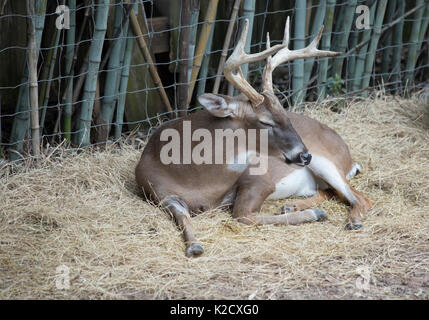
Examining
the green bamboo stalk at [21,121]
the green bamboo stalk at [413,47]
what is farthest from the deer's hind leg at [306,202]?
the green bamboo stalk at [413,47]

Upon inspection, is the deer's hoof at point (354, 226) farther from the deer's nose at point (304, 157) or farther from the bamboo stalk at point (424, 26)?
the bamboo stalk at point (424, 26)

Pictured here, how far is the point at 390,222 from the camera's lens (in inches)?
184

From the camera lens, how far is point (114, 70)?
5.65m

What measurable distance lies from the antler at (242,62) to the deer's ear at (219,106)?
5.8 inches

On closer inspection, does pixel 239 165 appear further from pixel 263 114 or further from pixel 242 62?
pixel 242 62

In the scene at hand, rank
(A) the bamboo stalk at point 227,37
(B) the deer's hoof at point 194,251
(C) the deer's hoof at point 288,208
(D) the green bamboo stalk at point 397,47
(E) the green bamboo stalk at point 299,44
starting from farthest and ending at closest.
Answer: (D) the green bamboo stalk at point 397,47, (E) the green bamboo stalk at point 299,44, (A) the bamboo stalk at point 227,37, (C) the deer's hoof at point 288,208, (B) the deer's hoof at point 194,251

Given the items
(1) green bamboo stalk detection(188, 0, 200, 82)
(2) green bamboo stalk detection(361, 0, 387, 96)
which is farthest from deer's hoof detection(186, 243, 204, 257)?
(2) green bamboo stalk detection(361, 0, 387, 96)

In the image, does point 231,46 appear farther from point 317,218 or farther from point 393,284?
point 393,284

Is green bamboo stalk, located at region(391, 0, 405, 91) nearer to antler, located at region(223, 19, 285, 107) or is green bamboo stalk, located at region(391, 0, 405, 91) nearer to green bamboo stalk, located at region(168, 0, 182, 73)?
green bamboo stalk, located at region(168, 0, 182, 73)

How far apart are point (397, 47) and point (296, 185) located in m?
2.67

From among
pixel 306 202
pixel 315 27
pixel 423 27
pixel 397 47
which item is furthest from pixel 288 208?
pixel 423 27

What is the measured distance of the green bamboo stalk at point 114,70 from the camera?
5.57 m

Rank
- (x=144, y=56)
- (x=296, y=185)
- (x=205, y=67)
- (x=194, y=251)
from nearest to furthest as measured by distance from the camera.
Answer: (x=194, y=251) → (x=296, y=185) → (x=144, y=56) → (x=205, y=67)
